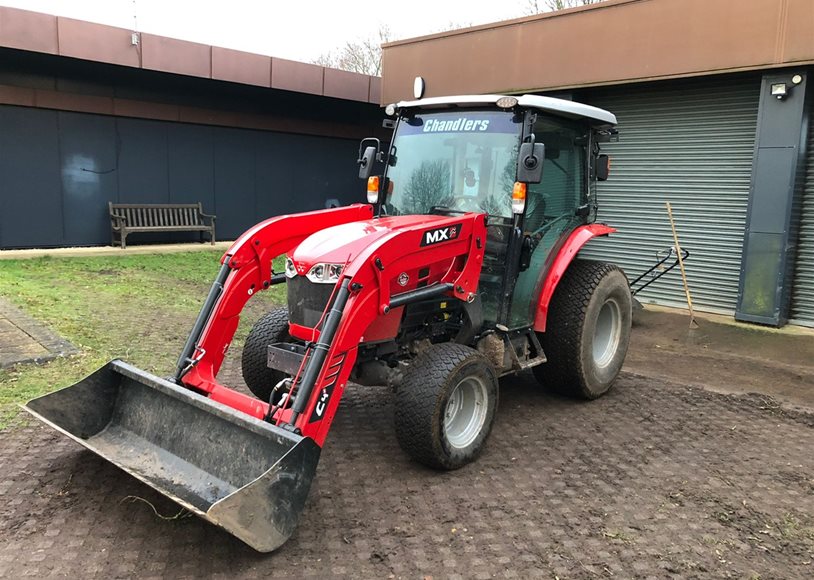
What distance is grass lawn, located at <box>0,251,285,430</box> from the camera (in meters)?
5.08

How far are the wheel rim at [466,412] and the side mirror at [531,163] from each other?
1250 millimetres

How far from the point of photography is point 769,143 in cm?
753

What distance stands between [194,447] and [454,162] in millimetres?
2552

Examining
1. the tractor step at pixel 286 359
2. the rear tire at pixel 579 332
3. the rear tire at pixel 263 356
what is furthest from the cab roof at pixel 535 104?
the tractor step at pixel 286 359

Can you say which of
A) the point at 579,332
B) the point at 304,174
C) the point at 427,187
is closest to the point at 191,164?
the point at 304,174

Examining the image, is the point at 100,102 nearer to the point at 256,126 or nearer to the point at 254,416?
the point at 256,126

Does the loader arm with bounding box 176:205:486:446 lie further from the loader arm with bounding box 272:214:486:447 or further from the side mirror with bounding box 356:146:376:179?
the side mirror with bounding box 356:146:376:179

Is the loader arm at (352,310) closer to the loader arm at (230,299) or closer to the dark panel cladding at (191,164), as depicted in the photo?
the loader arm at (230,299)

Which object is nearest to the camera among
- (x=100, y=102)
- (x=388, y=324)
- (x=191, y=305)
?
(x=388, y=324)

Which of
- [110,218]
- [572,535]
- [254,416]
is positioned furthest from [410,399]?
[110,218]

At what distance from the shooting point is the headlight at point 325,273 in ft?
11.6

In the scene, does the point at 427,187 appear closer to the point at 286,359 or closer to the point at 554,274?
the point at 554,274

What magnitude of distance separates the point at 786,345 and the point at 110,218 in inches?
451

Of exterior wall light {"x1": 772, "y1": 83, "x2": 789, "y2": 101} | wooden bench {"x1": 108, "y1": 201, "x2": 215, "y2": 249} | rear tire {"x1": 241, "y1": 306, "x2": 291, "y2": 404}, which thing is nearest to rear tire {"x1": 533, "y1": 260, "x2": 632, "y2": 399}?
rear tire {"x1": 241, "y1": 306, "x2": 291, "y2": 404}
